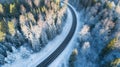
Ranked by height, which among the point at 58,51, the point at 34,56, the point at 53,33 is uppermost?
the point at 53,33

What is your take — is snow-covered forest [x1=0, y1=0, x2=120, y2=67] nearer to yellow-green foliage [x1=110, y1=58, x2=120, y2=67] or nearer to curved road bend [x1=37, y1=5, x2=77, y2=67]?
yellow-green foliage [x1=110, y1=58, x2=120, y2=67]

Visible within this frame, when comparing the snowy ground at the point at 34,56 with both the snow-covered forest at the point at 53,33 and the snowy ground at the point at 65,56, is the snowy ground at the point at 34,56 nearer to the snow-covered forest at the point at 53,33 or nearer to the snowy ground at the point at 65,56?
the snow-covered forest at the point at 53,33

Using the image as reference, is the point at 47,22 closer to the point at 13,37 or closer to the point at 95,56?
the point at 13,37

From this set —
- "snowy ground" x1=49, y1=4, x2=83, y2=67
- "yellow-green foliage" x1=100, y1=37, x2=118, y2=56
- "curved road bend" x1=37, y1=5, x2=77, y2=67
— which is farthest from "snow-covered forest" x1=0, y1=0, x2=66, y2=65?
"yellow-green foliage" x1=100, y1=37, x2=118, y2=56

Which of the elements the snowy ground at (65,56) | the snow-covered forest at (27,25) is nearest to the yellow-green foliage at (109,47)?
the snowy ground at (65,56)

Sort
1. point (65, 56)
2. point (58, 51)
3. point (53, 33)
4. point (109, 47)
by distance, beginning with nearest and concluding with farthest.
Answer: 1. point (109, 47)
2. point (65, 56)
3. point (58, 51)
4. point (53, 33)

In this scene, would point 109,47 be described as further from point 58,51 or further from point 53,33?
point 53,33

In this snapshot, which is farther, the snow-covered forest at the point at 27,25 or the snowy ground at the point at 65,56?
the snow-covered forest at the point at 27,25

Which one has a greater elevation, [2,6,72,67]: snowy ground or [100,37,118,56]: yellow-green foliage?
[2,6,72,67]: snowy ground

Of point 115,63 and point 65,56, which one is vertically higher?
point 65,56

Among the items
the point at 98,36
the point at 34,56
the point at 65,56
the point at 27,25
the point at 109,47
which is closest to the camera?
the point at 109,47

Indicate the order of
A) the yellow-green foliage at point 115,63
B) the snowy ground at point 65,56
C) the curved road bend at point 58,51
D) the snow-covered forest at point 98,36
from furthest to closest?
1. the snow-covered forest at point 98,36
2. the snowy ground at point 65,56
3. the curved road bend at point 58,51
4. the yellow-green foliage at point 115,63

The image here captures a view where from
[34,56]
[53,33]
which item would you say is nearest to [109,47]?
[53,33]
